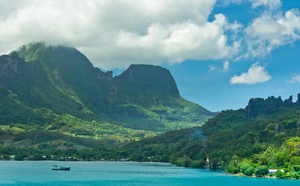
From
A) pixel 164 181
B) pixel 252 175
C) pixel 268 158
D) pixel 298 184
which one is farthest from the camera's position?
pixel 268 158

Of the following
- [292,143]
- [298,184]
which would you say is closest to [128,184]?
[298,184]

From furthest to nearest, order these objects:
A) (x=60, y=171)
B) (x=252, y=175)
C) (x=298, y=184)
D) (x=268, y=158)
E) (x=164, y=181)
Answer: (x=60, y=171)
(x=268, y=158)
(x=252, y=175)
(x=164, y=181)
(x=298, y=184)

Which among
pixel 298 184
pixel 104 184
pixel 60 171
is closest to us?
pixel 298 184

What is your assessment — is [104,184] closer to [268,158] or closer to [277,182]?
[277,182]

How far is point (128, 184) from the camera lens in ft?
458

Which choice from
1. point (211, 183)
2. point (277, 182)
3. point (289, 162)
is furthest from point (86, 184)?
point (289, 162)

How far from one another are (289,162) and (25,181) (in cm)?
8475

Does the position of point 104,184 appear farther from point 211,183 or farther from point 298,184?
point 298,184

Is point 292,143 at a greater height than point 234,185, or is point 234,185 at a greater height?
point 292,143

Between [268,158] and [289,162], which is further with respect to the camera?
[268,158]

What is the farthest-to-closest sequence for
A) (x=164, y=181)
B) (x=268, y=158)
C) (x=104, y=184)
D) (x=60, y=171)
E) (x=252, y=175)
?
(x=60, y=171) < (x=268, y=158) < (x=252, y=175) < (x=164, y=181) < (x=104, y=184)

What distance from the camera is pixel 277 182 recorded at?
138 meters

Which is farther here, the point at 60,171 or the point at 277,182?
the point at 60,171

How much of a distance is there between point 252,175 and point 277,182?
25.8m
